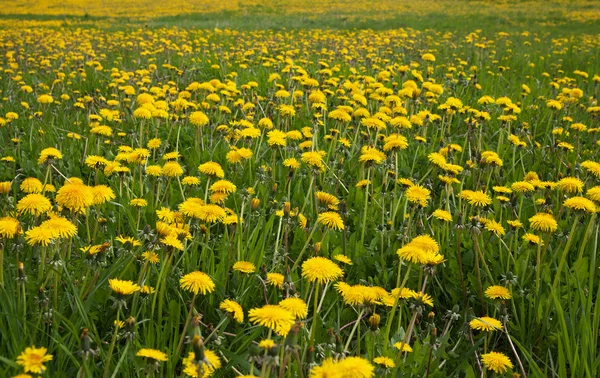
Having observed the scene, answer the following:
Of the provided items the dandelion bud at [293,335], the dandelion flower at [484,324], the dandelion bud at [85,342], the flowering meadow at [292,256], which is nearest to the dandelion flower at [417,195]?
the flowering meadow at [292,256]

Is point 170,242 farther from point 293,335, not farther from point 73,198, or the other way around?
point 293,335

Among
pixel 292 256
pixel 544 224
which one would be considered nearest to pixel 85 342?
pixel 292 256

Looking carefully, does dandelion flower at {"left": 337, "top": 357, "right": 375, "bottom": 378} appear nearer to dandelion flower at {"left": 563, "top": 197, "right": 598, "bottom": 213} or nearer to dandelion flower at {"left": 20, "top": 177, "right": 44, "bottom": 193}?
dandelion flower at {"left": 563, "top": 197, "right": 598, "bottom": 213}

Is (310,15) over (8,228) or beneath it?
over

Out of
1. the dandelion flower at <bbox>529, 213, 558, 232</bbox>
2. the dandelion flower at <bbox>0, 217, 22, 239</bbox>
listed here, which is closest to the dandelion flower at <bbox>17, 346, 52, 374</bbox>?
the dandelion flower at <bbox>0, 217, 22, 239</bbox>

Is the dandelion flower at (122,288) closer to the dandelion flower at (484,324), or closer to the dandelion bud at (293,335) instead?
the dandelion bud at (293,335)

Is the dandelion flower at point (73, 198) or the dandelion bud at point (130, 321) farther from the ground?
the dandelion flower at point (73, 198)

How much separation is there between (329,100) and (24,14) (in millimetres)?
20827

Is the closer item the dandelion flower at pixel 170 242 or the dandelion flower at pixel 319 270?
the dandelion flower at pixel 319 270

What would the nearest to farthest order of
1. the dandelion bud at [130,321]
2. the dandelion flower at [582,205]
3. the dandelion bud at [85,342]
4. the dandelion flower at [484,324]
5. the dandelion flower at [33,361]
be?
1. the dandelion flower at [33,361]
2. the dandelion bud at [85,342]
3. the dandelion bud at [130,321]
4. the dandelion flower at [484,324]
5. the dandelion flower at [582,205]

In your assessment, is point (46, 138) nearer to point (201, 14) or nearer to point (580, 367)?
point (580, 367)

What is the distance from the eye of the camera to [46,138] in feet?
12.5

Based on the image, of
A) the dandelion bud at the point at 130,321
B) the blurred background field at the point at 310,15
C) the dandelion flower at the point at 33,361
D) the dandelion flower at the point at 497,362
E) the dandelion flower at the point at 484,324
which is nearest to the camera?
the dandelion flower at the point at 33,361

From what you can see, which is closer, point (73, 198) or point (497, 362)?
point (497, 362)
